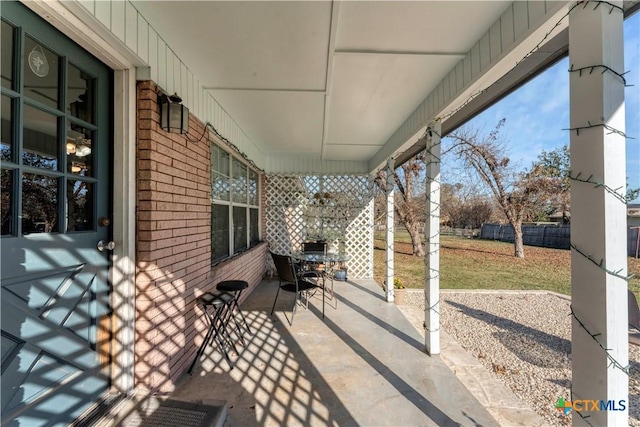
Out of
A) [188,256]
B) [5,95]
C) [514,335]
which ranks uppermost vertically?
[5,95]

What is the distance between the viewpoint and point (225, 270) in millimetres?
3201

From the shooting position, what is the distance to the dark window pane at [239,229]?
4074 mm

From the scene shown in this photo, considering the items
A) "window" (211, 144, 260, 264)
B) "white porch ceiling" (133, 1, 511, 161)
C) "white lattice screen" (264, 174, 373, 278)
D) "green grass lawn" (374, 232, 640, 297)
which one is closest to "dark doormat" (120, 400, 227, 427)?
"window" (211, 144, 260, 264)

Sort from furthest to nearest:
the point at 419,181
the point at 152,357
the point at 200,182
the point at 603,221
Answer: the point at 419,181
the point at 200,182
the point at 152,357
the point at 603,221

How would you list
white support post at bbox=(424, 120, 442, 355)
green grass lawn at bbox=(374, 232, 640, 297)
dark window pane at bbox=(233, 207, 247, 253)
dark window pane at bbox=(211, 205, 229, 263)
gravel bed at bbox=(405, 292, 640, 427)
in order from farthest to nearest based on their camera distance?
green grass lawn at bbox=(374, 232, 640, 297)
dark window pane at bbox=(233, 207, 247, 253)
dark window pane at bbox=(211, 205, 229, 263)
white support post at bbox=(424, 120, 442, 355)
gravel bed at bbox=(405, 292, 640, 427)

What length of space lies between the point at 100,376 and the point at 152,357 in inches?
10.8

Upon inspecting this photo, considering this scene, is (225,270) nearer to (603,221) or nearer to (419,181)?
(603,221)

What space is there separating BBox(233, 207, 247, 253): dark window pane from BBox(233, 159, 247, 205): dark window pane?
0.59ft

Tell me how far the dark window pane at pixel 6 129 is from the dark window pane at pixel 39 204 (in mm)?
122

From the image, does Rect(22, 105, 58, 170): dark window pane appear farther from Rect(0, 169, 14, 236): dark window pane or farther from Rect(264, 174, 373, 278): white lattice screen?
Rect(264, 174, 373, 278): white lattice screen

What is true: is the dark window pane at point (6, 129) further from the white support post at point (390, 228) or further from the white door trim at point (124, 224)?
the white support post at point (390, 228)

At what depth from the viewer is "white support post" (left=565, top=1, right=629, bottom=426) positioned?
3.48 ft

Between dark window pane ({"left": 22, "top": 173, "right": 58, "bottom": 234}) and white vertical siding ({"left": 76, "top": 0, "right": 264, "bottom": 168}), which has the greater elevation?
white vertical siding ({"left": 76, "top": 0, "right": 264, "bottom": 168})

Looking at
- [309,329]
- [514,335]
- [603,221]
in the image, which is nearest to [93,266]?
[309,329]
